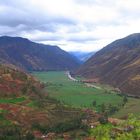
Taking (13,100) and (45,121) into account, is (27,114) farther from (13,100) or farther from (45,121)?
(13,100)

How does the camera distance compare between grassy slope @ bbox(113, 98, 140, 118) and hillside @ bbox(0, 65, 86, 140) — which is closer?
hillside @ bbox(0, 65, 86, 140)

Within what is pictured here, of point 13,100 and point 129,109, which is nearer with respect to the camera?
point 13,100

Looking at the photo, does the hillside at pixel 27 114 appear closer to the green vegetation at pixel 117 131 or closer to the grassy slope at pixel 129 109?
the green vegetation at pixel 117 131

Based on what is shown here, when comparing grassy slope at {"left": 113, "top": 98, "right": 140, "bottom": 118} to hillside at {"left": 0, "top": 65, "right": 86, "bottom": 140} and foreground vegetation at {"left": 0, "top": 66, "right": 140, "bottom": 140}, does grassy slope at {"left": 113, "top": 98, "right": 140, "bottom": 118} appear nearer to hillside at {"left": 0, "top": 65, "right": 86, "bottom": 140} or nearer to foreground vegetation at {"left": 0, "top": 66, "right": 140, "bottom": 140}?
foreground vegetation at {"left": 0, "top": 66, "right": 140, "bottom": 140}

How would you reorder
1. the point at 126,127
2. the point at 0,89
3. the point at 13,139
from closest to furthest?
the point at 13,139, the point at 126,127, the point at 0,89

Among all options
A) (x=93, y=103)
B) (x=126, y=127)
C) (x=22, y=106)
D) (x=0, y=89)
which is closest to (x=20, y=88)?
(x=0, y=89)

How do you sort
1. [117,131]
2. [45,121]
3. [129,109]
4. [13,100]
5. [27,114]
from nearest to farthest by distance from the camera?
[117,131]
[45,121]
[27,114]
[13,100]
[129,109]

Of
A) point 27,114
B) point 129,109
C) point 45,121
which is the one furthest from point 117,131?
point 129,109

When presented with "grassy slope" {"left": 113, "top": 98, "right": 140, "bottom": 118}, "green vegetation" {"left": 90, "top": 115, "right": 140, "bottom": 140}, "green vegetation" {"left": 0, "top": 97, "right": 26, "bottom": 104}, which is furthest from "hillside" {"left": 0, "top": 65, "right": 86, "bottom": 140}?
"grassy slope" {"left": 113, "top": 98, "right": 140, "bottom": 118}

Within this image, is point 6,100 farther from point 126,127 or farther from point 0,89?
point 126,127

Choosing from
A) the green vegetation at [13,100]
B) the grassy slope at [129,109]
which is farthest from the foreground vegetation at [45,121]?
the grassy slope at [129,109]

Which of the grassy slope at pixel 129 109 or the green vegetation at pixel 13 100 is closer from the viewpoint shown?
the green vegetation at pixel 13 100
